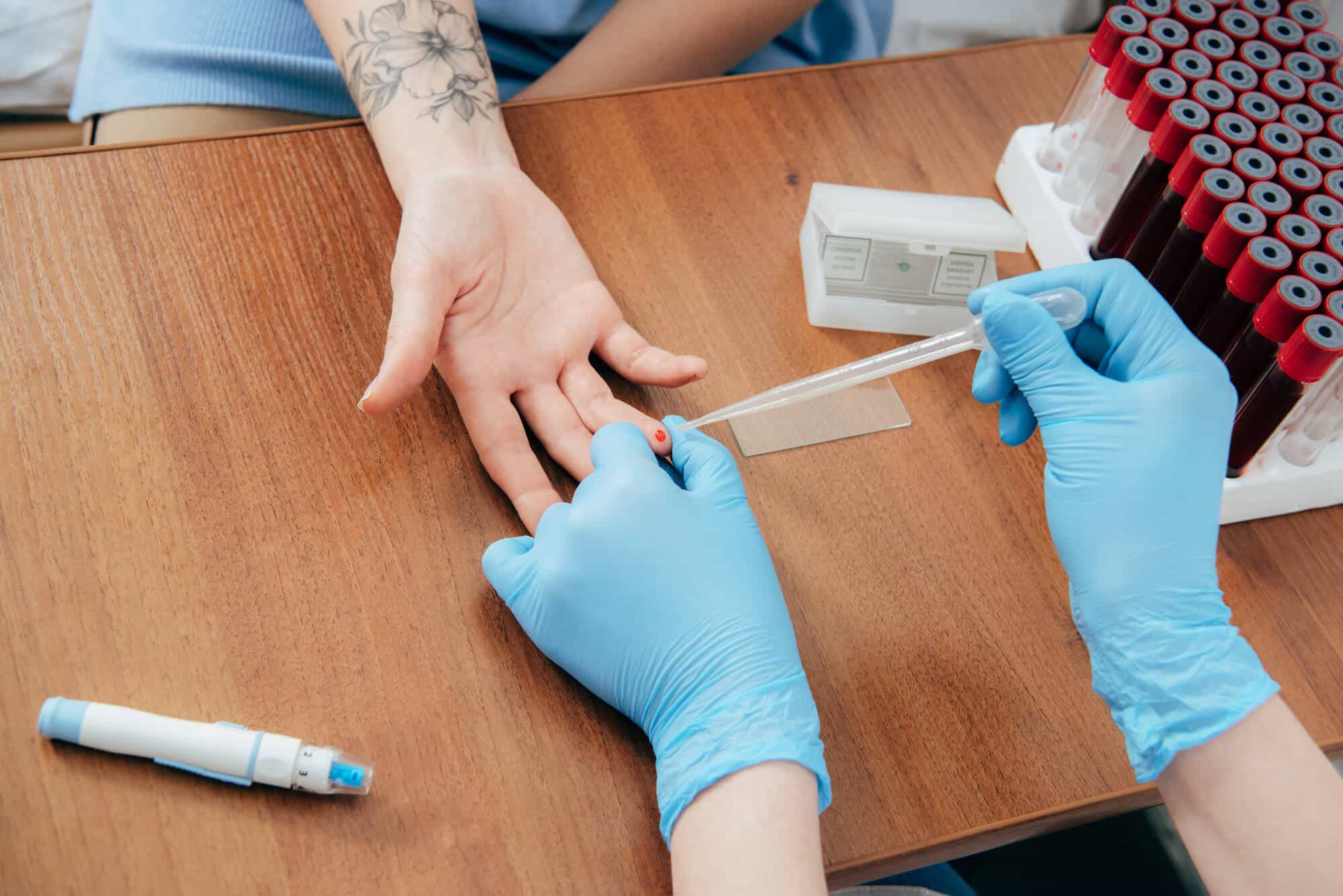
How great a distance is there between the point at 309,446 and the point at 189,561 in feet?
0.49

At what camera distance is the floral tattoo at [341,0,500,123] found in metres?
1.16

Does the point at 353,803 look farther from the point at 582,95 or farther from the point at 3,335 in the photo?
the point at 582,95

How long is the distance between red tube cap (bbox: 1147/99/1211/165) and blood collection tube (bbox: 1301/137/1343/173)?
102 millimetres

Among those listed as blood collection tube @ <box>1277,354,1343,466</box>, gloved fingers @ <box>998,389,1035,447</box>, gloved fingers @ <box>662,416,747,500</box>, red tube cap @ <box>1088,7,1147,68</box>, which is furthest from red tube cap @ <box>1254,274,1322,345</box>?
gloved fingers @ <box>662,416,747,500</box>

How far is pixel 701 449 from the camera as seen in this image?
936 millimetres

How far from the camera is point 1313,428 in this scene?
1002 millimetres

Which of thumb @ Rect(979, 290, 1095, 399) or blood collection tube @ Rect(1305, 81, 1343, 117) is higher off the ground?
blood collection tube @ Rect(1305, 81, 1343, 117)

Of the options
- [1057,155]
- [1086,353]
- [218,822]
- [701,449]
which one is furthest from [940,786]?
[1057,155]

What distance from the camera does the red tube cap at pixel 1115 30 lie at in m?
1.05

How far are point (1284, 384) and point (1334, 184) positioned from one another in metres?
0.21

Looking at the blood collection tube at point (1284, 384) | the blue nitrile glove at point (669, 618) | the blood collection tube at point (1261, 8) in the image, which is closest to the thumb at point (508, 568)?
the blue nitrile glove at point (669, 618)

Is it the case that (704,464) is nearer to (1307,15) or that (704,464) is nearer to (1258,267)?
(1258,267)

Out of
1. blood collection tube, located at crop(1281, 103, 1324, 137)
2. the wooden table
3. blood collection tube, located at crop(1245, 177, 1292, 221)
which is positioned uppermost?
blood collection tube, located at crop(1281, 103, 1324, 137)

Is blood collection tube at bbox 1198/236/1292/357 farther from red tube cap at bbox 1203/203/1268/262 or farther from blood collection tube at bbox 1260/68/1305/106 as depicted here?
blood collection tube at bbox 1260/68/1305/106
